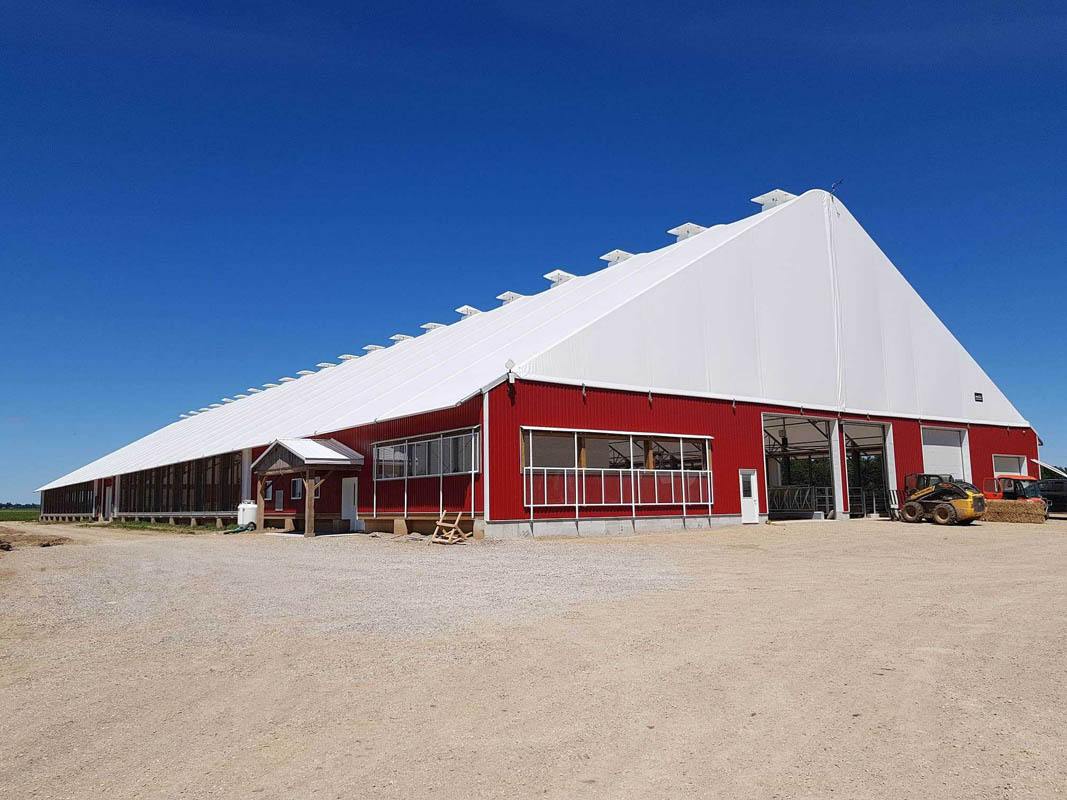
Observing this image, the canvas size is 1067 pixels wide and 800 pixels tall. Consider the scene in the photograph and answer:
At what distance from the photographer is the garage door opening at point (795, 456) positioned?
34.7 metres

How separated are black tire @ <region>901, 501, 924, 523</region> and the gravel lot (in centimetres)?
1598

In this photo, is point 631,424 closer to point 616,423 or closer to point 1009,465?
point 616,423

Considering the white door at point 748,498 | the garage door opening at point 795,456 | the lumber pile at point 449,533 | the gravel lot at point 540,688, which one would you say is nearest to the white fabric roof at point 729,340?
the garage door opening at point 795,456

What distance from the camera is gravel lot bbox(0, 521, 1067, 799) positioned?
197 inches

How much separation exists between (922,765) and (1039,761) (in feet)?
2.42

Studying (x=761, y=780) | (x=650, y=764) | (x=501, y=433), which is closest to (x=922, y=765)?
(x=761, y=780)

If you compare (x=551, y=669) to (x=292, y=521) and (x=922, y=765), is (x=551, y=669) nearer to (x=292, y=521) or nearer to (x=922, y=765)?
(x=922, y=765)

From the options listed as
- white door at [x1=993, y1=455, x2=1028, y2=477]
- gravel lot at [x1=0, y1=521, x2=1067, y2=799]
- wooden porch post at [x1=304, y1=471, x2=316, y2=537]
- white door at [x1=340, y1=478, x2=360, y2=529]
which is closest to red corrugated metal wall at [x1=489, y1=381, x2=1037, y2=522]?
white door at [x1=993, y1=455, x2=1028, y2=477]

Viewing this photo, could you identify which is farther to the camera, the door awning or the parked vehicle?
the parked vehicle

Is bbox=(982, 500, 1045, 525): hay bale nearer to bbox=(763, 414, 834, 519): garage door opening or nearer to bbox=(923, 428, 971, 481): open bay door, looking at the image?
bbox=(763, 414, 834, 519): garage door opening

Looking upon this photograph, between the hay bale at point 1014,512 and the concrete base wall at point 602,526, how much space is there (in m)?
9.16

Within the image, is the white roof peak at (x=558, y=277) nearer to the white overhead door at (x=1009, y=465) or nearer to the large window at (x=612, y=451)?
the large window at (x=612, y=451)

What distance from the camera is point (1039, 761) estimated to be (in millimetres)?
5039

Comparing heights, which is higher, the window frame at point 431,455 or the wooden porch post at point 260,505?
the window frame at point 431,455
